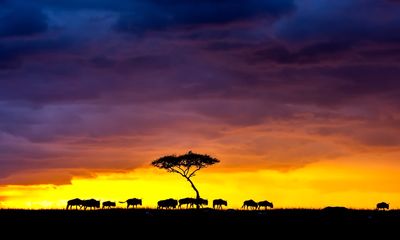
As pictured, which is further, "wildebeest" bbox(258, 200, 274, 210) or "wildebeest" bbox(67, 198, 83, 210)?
"wildebeest" bbox(258, 200, 274, 210)
